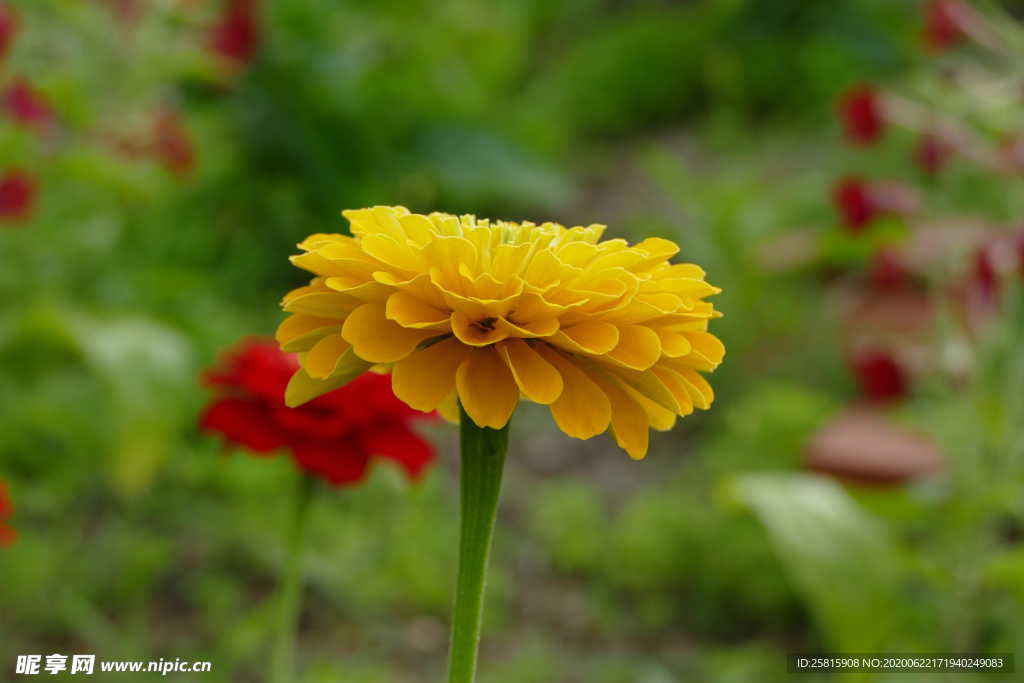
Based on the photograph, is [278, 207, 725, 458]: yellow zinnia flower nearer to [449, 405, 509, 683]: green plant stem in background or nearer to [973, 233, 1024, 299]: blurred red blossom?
[449, 405, 509, 683]: green plant stem in background

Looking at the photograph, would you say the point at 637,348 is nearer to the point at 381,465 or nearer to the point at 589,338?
the point at 589,338

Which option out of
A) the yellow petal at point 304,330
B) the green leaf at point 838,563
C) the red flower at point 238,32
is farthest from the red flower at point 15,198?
the yellow petal at point 304,330

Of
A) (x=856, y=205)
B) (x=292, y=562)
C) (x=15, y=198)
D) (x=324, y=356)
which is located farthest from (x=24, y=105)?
(x=324, y=356)

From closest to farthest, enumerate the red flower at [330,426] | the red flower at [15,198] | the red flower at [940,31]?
1. the red flower at [330,426]
2. the red flower at [15,198]
3. the red flower at [940,31]

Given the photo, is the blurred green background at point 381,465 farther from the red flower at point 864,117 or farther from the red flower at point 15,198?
the red flower at point 864,117

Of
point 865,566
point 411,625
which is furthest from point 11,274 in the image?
point 865,566
